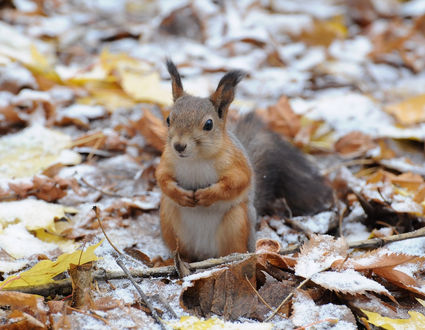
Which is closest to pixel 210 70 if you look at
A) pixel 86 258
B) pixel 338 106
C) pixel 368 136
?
pixel 338 106

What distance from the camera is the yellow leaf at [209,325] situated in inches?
43.8

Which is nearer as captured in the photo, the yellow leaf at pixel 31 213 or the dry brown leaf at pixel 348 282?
the dry brown leaf at pixel 348 282

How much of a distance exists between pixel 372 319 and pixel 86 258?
2.19ft

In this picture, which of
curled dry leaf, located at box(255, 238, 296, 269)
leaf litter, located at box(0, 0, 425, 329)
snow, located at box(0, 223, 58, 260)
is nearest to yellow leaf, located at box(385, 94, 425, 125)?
leaf litter, located at box(0, 0, 425, 329)

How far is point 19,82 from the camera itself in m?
2.59

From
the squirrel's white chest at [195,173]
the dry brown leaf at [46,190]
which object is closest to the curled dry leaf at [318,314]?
the squirrel's white chest at [195,173]

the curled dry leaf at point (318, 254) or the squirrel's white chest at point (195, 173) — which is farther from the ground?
the squirrel's white chest at point (195, 173)

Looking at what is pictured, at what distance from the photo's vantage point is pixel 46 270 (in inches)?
46.6

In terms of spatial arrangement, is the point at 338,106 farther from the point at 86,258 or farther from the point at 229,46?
the point at 86,258

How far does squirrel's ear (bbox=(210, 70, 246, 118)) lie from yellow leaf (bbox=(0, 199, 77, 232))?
2.05 ft

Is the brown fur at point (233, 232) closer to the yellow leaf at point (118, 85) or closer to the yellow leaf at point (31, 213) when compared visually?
the yellow leaf at point (31, 213)

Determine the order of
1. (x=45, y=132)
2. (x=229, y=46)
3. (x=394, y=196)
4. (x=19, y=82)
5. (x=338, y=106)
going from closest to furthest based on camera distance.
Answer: (x=394, y=196) → (x=45, y=132) → (x=19, y=82) → (x=338, y=106) → (x=229, y=46)

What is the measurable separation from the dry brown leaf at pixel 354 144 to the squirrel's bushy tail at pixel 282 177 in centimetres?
48

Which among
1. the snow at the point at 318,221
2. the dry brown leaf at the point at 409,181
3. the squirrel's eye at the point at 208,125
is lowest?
the snow at the point at 318,221
